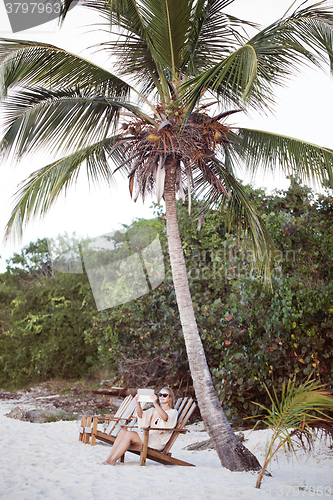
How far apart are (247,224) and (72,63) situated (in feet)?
10.3

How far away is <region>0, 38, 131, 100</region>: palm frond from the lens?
176 inches

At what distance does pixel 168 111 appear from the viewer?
15.9 ft

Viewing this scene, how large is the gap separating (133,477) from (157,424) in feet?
2.46

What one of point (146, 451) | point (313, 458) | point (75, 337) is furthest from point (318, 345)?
point (75, 337)

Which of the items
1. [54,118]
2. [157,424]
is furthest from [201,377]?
[54,118]

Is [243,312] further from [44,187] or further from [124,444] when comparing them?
[44,187]

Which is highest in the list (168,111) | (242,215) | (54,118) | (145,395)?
(54,118)

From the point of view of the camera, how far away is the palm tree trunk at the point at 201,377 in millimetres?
4152

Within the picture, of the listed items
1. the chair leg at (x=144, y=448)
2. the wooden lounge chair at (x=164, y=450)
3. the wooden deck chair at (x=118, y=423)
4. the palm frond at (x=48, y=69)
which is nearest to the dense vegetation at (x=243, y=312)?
the wooden lounge chair at (x=164, y=450)

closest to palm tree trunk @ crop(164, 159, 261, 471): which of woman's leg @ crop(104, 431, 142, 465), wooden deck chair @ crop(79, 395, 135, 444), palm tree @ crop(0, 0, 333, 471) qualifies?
palm tree @ crop(0, 0, 333, 471)

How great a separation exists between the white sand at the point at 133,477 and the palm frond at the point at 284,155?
3.38m

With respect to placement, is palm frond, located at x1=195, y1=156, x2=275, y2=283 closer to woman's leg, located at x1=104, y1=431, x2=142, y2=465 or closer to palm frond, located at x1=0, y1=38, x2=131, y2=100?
palm frond, located at x1=0, y1=38, x2=131, y2=100

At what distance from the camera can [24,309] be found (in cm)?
1744

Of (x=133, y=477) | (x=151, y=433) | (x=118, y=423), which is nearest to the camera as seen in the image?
(x=133, y=477)
